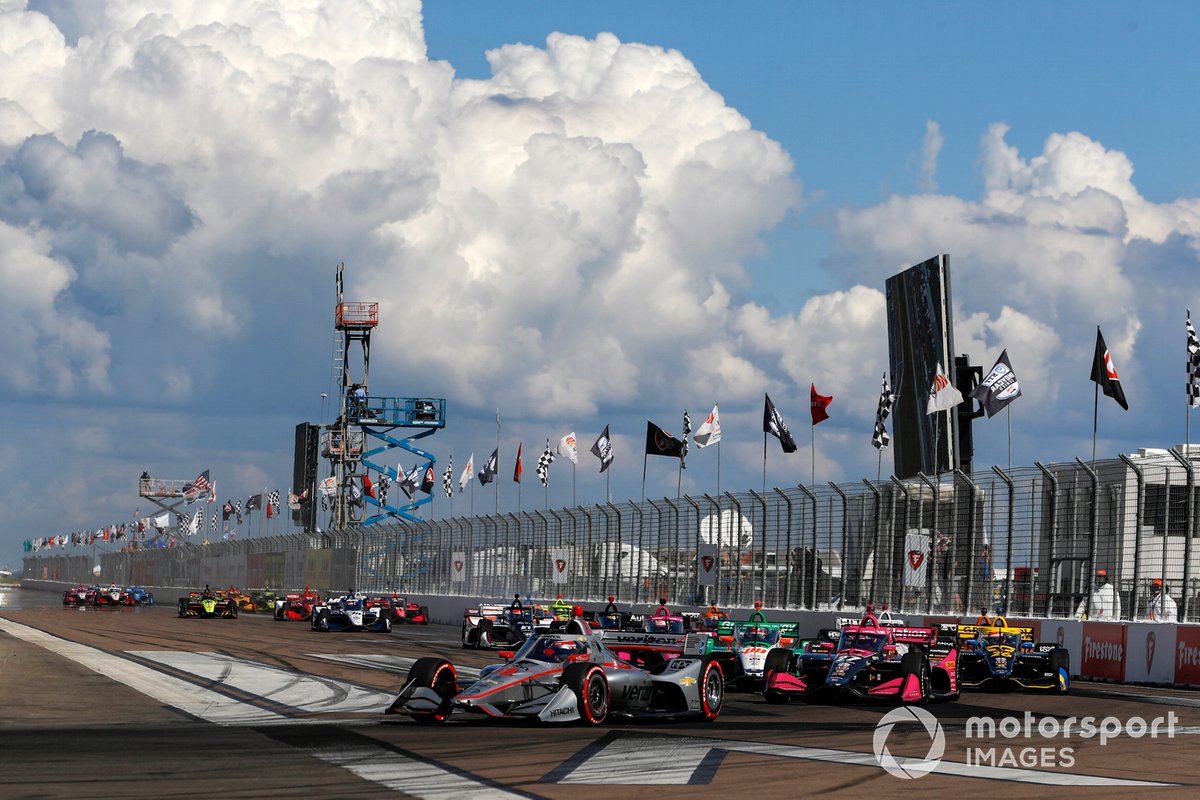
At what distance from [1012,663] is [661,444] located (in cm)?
2812

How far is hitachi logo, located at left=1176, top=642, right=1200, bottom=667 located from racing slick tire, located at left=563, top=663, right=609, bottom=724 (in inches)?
485

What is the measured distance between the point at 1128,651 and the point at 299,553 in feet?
212

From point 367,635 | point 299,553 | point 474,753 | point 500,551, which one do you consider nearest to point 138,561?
point 299,553

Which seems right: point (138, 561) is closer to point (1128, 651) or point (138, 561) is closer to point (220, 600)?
point (220, 600)

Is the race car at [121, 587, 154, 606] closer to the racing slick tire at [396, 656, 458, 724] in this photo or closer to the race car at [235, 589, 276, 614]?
the race car at [235, 589, 276, 614]

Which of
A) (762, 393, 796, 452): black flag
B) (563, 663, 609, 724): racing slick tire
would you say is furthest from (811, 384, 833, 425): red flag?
(563, 663, 609, 724): racing slick tire

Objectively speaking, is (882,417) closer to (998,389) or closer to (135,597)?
(998,389)

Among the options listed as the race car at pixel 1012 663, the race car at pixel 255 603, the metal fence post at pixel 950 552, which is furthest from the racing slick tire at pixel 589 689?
the race car at pixel 255 603

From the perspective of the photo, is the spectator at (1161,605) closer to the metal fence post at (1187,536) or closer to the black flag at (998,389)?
the metal fence post at (1187,536)

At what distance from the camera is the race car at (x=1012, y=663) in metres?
24.2

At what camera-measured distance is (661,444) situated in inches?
2053

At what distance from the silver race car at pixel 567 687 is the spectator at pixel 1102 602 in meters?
12.0

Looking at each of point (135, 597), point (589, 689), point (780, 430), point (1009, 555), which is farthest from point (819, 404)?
point (135, 597)

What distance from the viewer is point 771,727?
58.1ft
